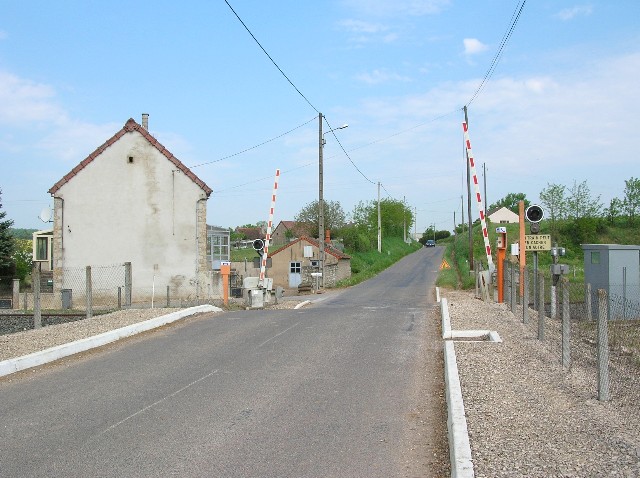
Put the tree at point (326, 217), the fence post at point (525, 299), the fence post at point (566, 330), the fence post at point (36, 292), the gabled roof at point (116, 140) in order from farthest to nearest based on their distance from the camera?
the tree at point (326, 217) < the gabled roof at point (116, 140) < the fence post at point (36, 292) < the fence post at point (525, 299) < the fence post at point (566, 330)

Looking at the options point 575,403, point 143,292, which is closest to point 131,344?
point 575,403

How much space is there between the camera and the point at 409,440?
6387 mm

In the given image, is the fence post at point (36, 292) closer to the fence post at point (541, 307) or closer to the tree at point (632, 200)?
the fence post at point (541, 307)

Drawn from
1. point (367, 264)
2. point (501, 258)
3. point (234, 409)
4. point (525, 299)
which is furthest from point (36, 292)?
point (367, 264)

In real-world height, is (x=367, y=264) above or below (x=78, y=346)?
above

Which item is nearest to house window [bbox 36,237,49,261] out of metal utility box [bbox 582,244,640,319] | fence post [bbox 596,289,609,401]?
metal utility box [bbox 582,244,640,319]

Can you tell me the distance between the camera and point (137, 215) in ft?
112

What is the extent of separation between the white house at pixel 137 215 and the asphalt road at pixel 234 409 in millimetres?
21676

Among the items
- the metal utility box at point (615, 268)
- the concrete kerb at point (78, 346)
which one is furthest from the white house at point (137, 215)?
the concrete kerb at point (78, 346)

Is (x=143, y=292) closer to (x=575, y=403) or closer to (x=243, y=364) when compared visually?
(x=243, y=364)

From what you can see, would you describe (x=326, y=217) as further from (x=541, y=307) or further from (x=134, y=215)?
(x=541, y=307)

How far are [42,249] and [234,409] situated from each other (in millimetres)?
36656

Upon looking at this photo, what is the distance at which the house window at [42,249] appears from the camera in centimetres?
4048

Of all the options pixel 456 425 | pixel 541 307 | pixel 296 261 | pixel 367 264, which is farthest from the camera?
pixel 367 264
